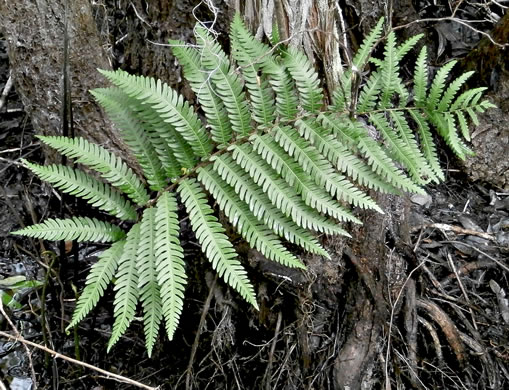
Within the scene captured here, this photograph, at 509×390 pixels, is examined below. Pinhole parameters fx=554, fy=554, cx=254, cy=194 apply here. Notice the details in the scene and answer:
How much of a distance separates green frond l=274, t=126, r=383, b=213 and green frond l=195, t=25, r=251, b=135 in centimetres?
19

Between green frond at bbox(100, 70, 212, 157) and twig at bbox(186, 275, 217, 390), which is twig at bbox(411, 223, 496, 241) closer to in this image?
twig at bbox(186, 275, 217, 390)

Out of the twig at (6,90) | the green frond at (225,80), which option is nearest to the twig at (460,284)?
the green frond at (225,80)

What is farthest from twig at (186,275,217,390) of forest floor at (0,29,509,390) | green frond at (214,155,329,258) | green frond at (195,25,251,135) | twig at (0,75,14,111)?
twig at (0,75,14,111)

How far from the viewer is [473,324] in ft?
9.16

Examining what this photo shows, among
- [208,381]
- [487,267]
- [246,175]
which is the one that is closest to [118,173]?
[246,175]

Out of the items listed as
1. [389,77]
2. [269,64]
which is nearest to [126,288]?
[269,64]

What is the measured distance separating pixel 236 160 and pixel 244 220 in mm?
257

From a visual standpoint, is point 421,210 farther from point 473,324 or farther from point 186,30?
point 186,30

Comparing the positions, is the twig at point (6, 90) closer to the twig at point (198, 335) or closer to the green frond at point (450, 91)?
the twig at point (198, 335)

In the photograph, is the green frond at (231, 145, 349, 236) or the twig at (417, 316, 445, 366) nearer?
the green frond at (231, 145, 349, 236)

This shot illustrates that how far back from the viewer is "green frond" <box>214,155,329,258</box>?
2.27 meters

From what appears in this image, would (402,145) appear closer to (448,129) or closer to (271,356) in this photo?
(448,129)

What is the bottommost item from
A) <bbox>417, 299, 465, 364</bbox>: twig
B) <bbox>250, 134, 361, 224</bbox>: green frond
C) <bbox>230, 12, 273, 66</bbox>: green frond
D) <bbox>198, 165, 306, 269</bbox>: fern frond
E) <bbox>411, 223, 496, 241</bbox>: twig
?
<bbox>417, 299, 465, 364</bbox>: twig

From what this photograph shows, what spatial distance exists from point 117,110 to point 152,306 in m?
0.84
